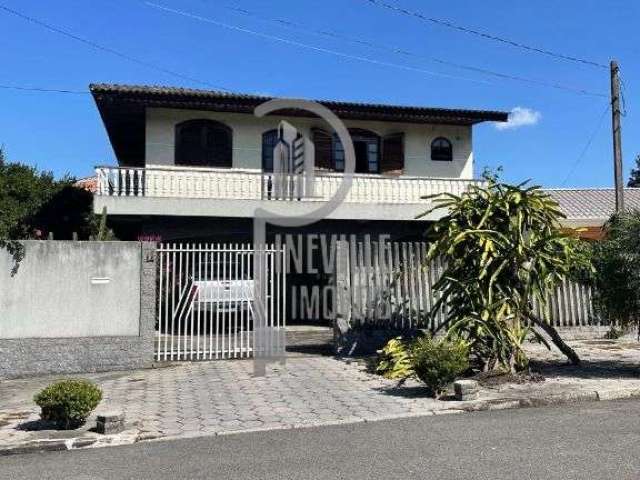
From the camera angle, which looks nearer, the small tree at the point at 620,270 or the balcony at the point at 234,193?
the small tree at the point at 620,270

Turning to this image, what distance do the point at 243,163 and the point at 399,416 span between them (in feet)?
39.3

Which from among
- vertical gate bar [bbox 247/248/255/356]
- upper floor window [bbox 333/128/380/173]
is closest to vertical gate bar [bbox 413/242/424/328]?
vertical gate bar [bbox 247/248/255/356]

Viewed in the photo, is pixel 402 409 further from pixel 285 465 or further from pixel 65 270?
pixel 65 270

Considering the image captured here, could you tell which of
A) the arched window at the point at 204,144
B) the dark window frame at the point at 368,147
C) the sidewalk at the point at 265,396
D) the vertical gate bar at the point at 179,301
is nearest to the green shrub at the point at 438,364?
the sidewalk at the point at 265,396

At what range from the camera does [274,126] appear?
1802cm

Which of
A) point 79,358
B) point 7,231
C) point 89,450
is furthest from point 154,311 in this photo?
point 89,450

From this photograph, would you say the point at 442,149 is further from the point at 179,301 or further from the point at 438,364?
the point at 438,364

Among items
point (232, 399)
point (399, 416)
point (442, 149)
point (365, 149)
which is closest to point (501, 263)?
point (399, 416)

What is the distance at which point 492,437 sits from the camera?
5.83 meters

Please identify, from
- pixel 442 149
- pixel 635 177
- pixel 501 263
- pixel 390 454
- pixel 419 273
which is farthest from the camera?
pixel 635 177

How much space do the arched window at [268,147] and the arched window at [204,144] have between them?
95 cm

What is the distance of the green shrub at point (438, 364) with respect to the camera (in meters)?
7.74

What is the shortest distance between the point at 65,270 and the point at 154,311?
1520mm

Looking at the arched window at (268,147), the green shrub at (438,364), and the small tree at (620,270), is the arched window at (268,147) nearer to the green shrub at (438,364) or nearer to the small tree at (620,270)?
the small tree at (620,270)
